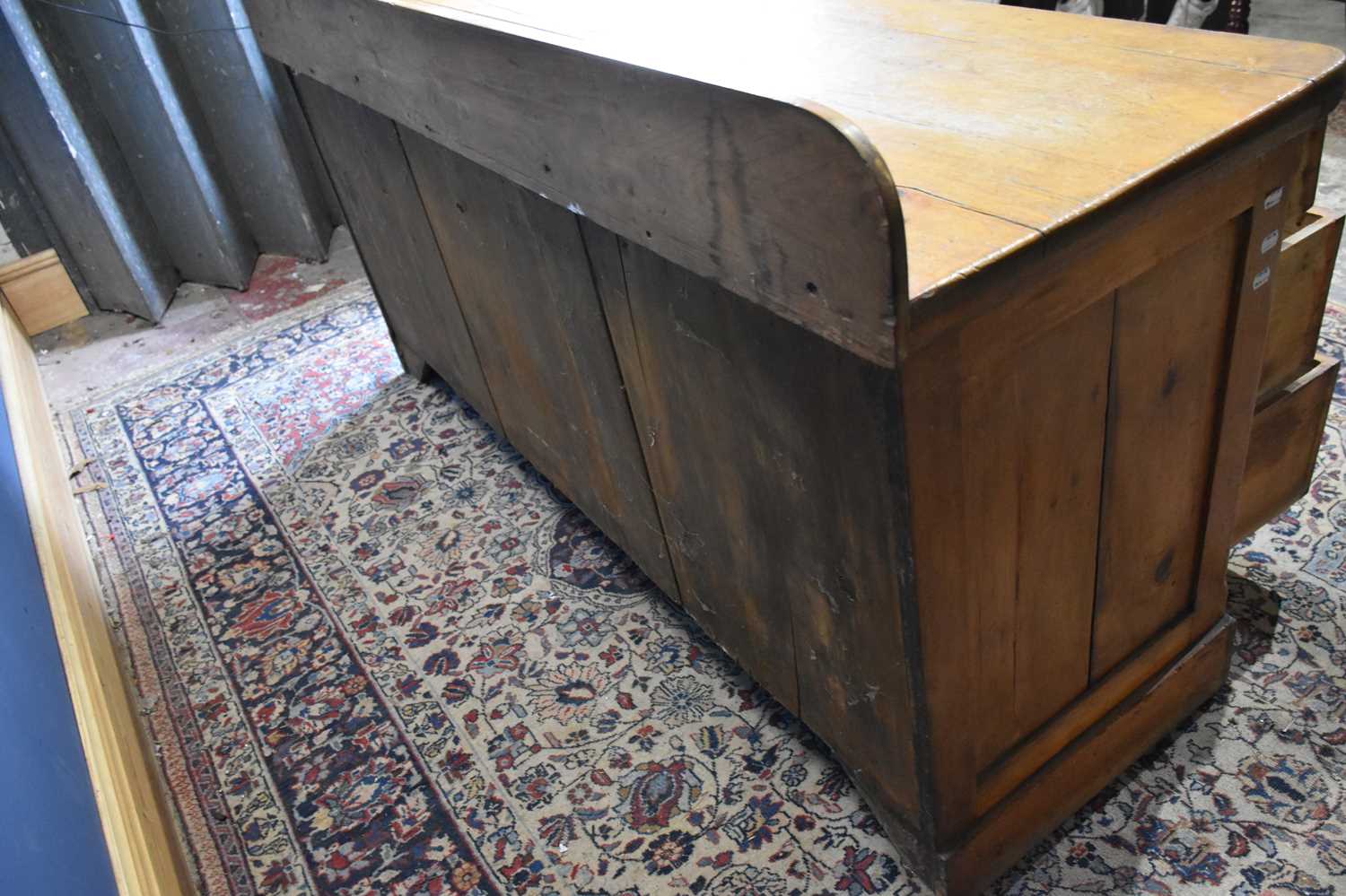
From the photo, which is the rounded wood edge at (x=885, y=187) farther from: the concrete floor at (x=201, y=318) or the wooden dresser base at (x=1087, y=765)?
the concrete floor at (x=201, y=318)

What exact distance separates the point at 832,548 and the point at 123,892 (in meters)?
0.91

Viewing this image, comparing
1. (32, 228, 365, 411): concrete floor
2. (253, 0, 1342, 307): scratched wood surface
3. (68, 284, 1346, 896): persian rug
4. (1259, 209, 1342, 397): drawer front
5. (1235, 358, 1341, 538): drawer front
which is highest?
(253, 0, 1342, 307): scratched wood surface

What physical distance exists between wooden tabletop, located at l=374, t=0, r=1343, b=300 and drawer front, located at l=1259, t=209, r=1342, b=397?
0.28m

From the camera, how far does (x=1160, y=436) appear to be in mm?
1031

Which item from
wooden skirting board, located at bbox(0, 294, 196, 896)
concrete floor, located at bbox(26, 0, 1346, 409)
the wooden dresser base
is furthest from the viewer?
concrete floor, located at bbox(26, 0, 1346, 409)

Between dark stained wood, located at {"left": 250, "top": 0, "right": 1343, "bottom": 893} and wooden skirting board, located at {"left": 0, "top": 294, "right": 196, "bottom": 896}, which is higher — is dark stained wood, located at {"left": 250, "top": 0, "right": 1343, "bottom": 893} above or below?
above

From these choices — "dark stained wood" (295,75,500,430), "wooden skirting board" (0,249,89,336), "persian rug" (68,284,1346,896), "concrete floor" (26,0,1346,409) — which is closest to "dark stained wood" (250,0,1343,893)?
"persian rug" (68,284,1346,896)

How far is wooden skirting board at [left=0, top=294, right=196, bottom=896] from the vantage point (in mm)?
1225

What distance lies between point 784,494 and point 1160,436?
403 millimetres

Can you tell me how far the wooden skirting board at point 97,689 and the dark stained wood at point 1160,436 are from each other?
1.20 m

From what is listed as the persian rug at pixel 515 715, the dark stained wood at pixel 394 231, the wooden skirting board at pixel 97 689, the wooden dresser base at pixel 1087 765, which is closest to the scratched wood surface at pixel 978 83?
the dark stained wood at pixel 394 231

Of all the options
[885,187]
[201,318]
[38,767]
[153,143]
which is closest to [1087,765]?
[885,187]

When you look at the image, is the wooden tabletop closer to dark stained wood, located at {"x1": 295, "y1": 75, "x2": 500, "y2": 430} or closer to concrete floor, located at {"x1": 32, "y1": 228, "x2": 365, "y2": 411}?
dark stained wood, located at {"x1": 295, "y1": 75, "x2": 500, "y2": 430}

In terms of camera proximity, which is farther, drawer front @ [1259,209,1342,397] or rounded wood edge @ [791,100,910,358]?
drawer front @ [1259,209,1342,397]
